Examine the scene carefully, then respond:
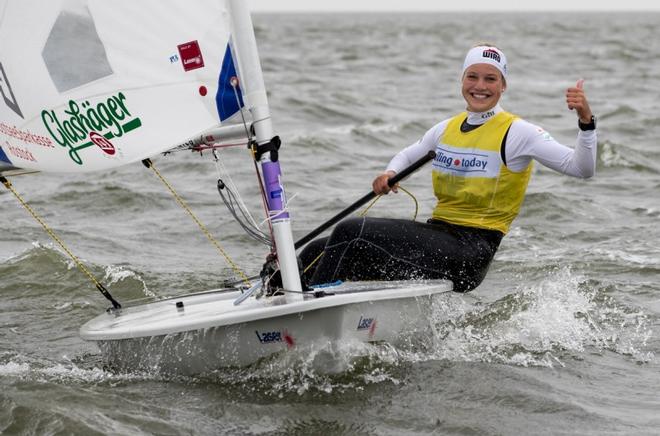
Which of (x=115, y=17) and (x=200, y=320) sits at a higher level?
(x=115, y=17)

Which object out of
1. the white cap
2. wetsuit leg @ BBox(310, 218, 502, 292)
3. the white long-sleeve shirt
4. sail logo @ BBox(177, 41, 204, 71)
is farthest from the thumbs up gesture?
sail logo @ BBox(177, 41, 204, 71)

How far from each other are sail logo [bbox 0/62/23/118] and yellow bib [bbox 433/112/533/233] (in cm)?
199

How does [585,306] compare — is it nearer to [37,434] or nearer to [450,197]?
[450,197]

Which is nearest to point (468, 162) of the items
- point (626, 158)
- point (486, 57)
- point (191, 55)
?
point (486, 57)

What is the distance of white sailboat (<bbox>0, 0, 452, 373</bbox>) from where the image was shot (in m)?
4.60

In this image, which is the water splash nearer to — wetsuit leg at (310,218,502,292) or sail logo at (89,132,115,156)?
wetsuit leg at (310,218,502,292)

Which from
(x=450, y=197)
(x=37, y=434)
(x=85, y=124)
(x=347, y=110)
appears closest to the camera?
(x=37, y=434)

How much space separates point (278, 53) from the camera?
3588 cm

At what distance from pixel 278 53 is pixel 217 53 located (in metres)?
31.6

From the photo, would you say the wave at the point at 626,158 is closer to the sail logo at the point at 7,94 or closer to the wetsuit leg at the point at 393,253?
the wetsuit leg at the point at 393,253

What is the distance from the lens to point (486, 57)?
5234 mm

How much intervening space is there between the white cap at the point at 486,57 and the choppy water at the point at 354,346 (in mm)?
1334

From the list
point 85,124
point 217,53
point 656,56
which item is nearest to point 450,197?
point 217,53

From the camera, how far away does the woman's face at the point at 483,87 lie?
5.21 meters
